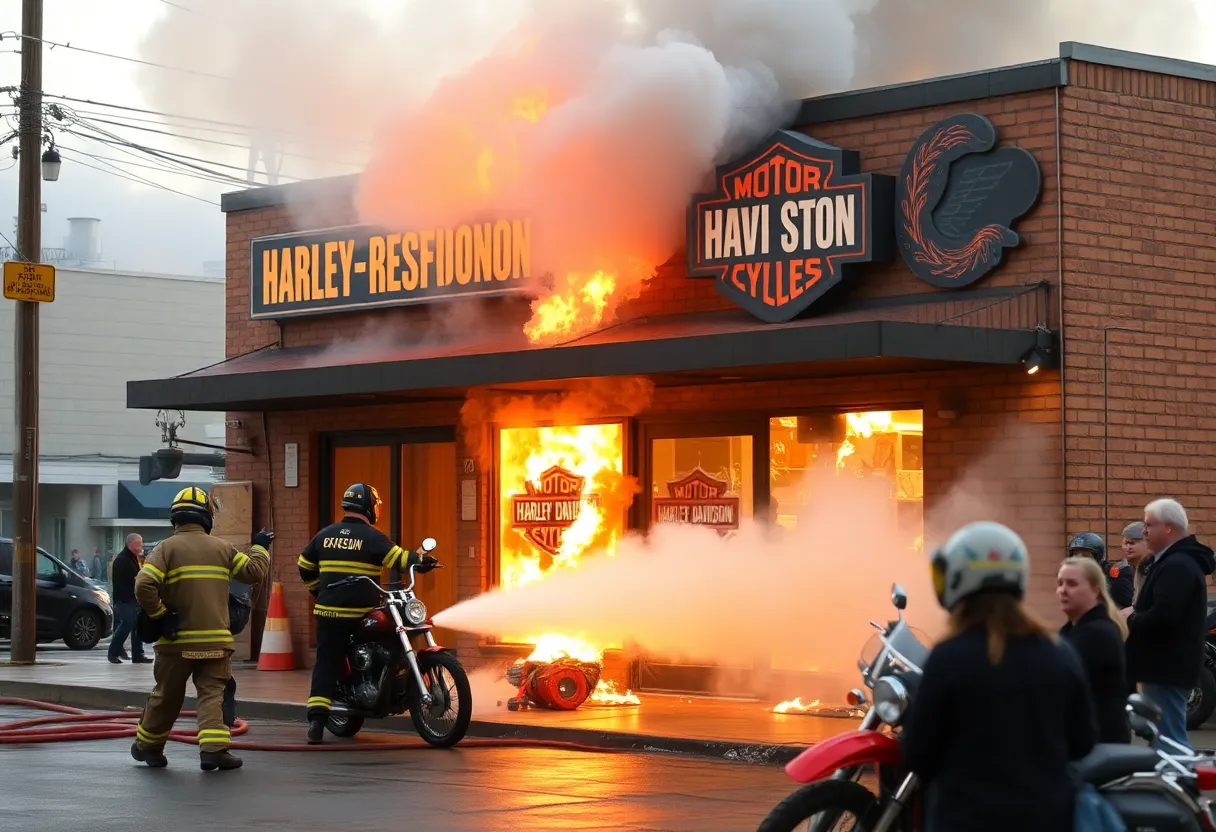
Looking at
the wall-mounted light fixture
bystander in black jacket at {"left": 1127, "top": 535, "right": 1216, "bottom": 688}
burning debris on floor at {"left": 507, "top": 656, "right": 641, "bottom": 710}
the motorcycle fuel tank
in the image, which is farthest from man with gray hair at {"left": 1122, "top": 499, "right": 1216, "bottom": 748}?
burning debris on floor at {"left": 507, "top": 656, "right": 641, "bottom": 710}

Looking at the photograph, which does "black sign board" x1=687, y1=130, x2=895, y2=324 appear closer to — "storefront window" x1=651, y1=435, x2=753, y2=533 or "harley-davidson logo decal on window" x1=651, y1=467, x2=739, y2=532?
"storefront window" x1=651, y1=435, x2=753, y2=533

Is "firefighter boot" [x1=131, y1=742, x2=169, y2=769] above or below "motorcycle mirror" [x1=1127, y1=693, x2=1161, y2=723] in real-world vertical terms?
below

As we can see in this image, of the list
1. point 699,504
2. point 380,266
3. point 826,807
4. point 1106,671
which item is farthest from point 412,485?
point 826,807

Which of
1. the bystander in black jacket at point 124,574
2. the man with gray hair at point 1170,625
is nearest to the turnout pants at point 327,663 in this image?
the man with gray hair at point 1170,625

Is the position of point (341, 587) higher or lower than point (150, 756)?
higher

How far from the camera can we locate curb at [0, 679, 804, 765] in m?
12.6

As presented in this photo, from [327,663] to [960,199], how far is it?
6.00 metres

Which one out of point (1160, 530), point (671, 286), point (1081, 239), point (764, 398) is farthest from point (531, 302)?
point (1160, 530)

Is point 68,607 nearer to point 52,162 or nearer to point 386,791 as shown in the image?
point 52,162

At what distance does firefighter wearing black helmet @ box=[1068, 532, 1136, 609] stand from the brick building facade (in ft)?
4.25

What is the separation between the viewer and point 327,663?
44.3 ft

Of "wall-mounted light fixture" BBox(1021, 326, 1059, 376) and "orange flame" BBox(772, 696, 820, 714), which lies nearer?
"wall-mounted light fixture" BBox(1021, 326, 1059, 376)

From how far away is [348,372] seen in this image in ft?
57.0

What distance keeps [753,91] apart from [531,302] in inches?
123
